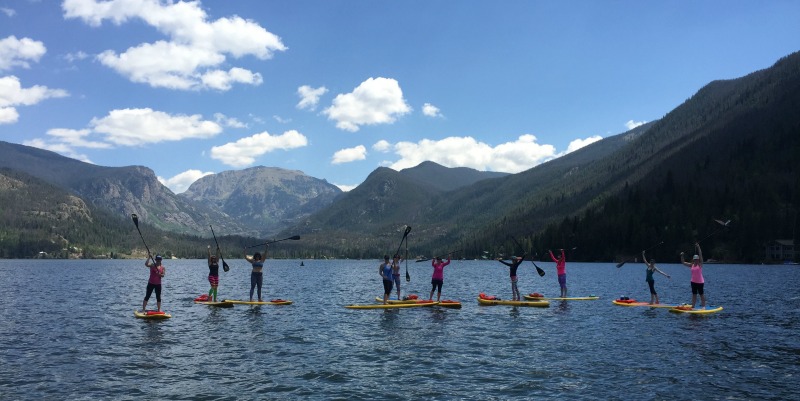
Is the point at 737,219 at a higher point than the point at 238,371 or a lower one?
higher

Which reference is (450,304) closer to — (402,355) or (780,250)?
(402,355)

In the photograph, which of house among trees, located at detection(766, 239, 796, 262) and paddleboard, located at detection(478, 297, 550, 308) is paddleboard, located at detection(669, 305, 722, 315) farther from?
house among trees, located at detection(766, 239, 796, 262)

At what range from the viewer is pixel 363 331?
3288cm

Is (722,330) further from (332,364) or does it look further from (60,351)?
(60,351)

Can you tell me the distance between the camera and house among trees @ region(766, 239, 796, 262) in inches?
6781

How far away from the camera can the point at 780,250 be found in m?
174

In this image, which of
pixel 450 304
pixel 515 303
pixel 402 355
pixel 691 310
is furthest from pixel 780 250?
pixel 402 355

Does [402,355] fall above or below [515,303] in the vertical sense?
below

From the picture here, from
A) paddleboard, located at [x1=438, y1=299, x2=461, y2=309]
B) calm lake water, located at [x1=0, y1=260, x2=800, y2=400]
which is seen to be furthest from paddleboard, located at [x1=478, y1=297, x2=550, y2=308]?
paddleboard, located at [x1=438, y1=299, x2=461, y2=309]

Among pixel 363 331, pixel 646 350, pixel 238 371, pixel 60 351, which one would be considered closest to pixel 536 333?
pixel 646 350

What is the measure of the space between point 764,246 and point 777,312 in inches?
6291

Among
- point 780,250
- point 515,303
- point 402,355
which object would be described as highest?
point 780,250

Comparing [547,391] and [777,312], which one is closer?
[547,391]

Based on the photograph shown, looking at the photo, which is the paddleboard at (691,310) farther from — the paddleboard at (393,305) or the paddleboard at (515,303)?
the paddleboard at (393,305)
